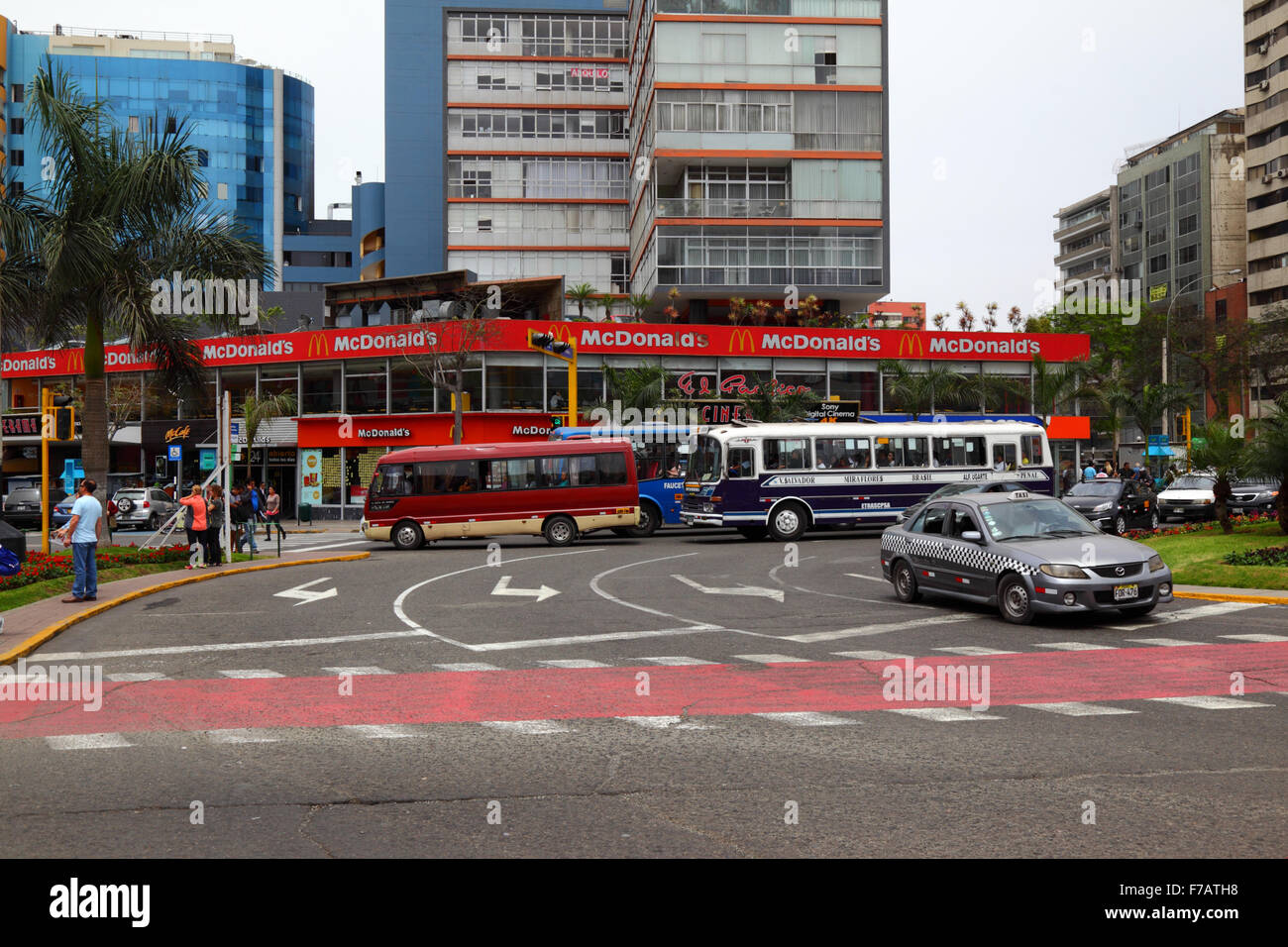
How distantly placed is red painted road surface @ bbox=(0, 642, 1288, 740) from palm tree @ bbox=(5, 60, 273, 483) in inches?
553

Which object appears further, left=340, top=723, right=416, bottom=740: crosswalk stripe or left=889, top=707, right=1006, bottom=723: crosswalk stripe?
left=889, top=707, right=1006, bottom=723: crosswalk stripe

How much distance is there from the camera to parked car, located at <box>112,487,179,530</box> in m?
42.5

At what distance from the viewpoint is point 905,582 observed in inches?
680

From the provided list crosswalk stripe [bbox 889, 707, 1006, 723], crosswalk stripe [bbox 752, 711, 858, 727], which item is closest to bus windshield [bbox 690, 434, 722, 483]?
crosswalk stripe [bbox 889, 707, 1006, 723]

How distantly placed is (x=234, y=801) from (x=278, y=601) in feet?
41.0

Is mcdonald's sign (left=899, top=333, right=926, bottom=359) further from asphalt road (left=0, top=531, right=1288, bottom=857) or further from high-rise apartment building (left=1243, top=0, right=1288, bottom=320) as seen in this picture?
high-rise apartment building (left=1243, top=0, right=1288, bottom=320)

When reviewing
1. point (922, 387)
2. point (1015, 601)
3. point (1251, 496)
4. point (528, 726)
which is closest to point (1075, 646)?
point (1015, 601)

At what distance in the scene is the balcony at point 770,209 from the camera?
5509 cm

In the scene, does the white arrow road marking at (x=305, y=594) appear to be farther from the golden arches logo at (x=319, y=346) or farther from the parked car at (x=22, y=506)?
the golden arches logo at (x=319, y=346)

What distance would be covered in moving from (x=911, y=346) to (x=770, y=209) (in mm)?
9947

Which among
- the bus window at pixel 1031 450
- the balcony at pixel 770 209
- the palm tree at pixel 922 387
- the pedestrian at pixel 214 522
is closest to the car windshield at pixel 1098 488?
the bus window at pixel 1031 450

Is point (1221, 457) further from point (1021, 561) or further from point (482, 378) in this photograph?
point (482, 378)

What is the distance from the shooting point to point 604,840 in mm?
5652

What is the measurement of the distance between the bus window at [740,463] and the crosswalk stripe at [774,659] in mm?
19438
